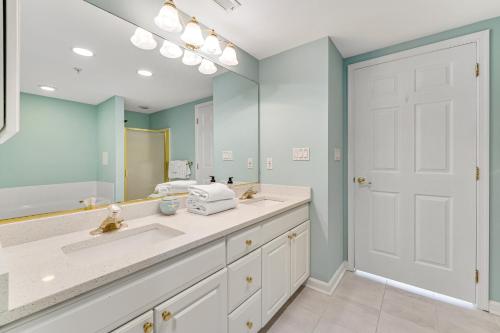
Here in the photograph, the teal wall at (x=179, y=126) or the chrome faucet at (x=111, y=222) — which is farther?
the teal wall at (x=179, y=126)

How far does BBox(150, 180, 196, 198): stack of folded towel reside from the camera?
4.96ft

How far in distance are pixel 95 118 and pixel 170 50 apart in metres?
0.71

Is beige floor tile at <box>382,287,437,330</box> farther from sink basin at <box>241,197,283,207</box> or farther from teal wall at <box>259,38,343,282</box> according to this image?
sink basin at <box>241,197,283,207</box>

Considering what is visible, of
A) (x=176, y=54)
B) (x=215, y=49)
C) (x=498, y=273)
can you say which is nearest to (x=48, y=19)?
(x=176, y=54)

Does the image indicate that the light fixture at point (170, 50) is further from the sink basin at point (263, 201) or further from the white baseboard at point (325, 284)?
the white baseboard at point (325, 284)

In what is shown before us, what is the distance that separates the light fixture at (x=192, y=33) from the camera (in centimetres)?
145

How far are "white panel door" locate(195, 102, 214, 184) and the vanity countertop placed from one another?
0.60 metres

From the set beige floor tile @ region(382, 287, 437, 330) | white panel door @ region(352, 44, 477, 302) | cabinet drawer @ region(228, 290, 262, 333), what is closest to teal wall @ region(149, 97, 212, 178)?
cabinet drawer @ region(228, 290, 262, 333)

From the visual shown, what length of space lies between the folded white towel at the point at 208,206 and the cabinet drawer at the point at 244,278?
14.4 inches

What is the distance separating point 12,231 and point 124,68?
1.00m

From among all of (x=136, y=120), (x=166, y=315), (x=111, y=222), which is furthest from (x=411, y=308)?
(x=136, y=120)

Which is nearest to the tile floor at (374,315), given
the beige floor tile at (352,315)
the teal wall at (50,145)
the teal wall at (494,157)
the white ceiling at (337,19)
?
the beige floor tile at (352,315)

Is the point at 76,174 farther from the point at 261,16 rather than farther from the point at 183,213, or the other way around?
the point at 261,16

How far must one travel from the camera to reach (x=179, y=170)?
5.42 feet
